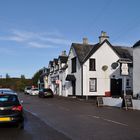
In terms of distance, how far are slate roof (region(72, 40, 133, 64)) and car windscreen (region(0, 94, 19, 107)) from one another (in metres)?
31.1

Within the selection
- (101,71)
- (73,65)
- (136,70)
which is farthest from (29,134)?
(73,65)

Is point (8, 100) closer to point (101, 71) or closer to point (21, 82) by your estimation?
point (101, 71)

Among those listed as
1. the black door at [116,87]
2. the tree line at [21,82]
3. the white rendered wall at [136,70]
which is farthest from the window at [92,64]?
the tree line at [21,82]

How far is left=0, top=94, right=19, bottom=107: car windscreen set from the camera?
12.7 metres

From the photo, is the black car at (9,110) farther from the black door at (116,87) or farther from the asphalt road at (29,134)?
the black door at (116,87)

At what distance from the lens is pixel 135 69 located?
3225 centimetres

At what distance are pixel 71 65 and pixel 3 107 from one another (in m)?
37.1

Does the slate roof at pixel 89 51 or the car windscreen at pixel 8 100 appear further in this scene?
the slate roof at pixel 89 51

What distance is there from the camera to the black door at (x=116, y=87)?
45219mm

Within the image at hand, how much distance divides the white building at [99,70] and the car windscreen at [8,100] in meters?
30.7

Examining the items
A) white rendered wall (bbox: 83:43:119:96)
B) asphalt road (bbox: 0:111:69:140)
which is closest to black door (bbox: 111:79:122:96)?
white rendered wall (bbox: 83:43:119:96)

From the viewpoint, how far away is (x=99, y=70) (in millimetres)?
44594

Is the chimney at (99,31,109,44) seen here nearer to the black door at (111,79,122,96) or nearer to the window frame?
the window frame

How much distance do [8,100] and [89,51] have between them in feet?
112
